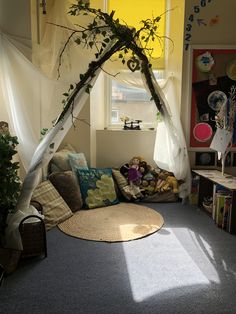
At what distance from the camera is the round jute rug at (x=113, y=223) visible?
2.58 meters

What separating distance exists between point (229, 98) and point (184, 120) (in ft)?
A: 1.97

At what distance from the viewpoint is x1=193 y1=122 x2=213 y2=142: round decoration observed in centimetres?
353

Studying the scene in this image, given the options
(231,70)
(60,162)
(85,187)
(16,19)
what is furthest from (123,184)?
(16,19)

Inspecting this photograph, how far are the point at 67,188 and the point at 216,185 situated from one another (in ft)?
5.42

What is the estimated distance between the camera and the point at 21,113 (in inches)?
103

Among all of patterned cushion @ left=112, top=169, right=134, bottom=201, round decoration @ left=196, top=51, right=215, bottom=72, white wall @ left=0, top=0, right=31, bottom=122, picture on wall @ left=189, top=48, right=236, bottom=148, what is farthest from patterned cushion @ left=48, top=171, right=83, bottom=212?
round decoration @ left=196, top=51, right=215, bottom=72

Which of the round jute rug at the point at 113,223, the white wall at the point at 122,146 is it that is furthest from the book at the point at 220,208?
the white wall at the point at 122,146

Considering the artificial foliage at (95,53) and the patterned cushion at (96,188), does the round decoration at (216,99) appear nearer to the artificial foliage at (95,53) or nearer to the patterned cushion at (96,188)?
the artificial foliage at (95,53)

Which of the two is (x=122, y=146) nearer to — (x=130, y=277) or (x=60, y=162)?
(x=60, y=162)

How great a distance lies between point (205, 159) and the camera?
3.60m

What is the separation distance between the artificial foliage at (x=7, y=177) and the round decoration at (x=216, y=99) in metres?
2.49

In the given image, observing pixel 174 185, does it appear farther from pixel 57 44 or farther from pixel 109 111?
pixel 57 44

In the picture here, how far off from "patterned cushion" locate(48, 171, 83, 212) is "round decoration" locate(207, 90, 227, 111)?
6.52 feet

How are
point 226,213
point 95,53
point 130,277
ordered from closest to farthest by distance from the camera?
point 130,277, point 95,53, point 226,213
